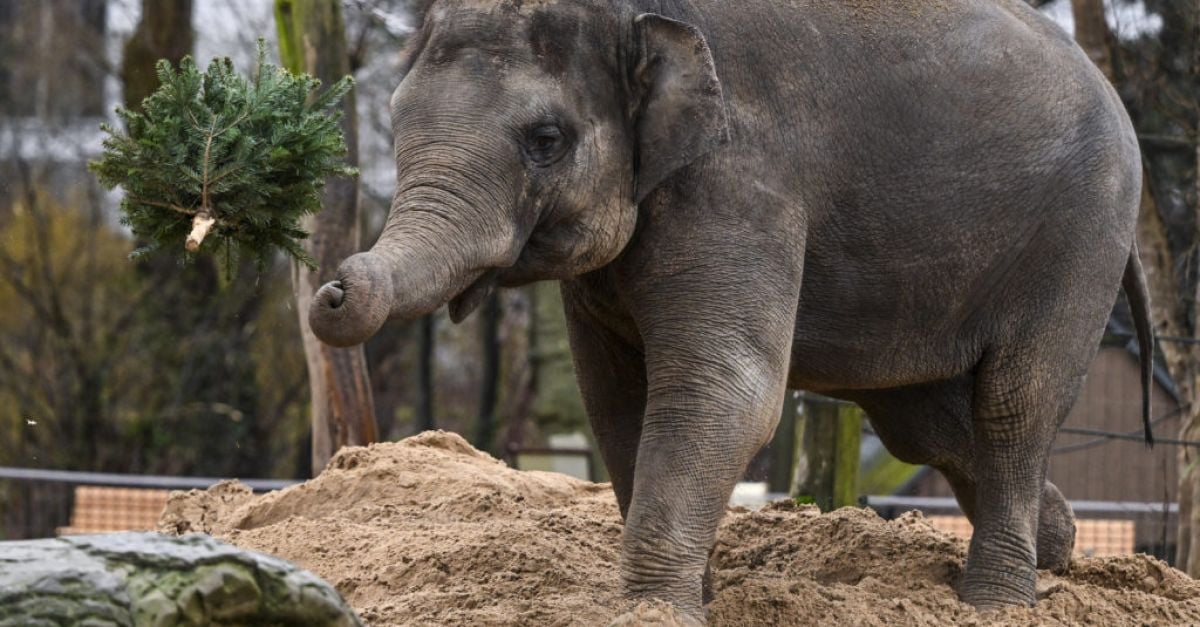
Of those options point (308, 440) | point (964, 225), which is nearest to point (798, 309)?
point (964, 225)

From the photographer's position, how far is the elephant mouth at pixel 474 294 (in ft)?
17.8

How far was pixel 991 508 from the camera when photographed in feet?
22.0

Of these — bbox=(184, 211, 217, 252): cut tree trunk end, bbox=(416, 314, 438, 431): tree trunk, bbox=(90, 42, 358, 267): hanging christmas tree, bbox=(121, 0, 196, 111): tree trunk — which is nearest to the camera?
bbox=(184, 211, 217, 252): cut tree trunk end

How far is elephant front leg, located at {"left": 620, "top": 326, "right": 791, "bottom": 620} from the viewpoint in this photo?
5.45m

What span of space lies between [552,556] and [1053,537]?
88.1 inches

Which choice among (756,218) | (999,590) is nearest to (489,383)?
(999,590)

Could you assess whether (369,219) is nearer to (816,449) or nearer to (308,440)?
(308,440)

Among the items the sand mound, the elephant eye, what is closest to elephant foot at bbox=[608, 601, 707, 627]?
the sand mound

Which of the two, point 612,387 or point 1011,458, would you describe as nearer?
point 612,387

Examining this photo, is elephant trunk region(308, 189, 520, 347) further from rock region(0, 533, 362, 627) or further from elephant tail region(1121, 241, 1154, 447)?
elephant tail region(1121, 241, 1154, 447)

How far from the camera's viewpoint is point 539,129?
5.39m

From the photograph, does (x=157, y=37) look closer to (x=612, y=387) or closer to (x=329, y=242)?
(x=329, y=242)

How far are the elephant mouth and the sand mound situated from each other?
1.01 meters

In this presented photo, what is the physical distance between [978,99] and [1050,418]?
4.24 ft
